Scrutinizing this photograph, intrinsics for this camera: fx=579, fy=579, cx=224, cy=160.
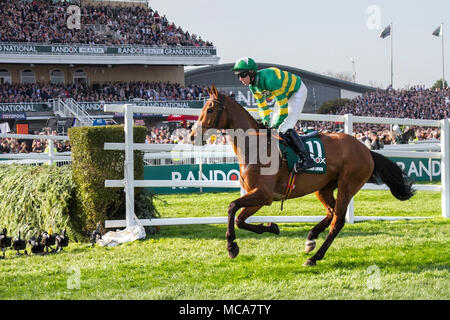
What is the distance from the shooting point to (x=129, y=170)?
26.8 ft

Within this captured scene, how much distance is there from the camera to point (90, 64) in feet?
155

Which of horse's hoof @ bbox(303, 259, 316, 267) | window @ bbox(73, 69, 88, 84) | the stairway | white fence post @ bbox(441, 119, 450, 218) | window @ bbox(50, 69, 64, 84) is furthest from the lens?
window @ bbox(73, 69, 88, 84)

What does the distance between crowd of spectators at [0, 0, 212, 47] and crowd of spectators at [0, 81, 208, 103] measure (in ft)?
12.2

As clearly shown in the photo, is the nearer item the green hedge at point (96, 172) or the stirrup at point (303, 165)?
the stirrup at point (303, 165)

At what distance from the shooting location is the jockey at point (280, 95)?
659cm

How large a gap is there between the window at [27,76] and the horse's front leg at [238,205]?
1724 inches

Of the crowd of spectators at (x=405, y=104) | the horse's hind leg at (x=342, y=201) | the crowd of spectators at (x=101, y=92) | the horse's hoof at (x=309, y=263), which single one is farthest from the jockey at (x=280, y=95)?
the crowd of spectators at (x=405, y=104)

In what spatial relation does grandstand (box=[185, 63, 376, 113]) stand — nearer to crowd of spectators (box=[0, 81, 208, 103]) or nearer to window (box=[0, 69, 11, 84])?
crowd of spectators (box=[0, 81, 208, 103])

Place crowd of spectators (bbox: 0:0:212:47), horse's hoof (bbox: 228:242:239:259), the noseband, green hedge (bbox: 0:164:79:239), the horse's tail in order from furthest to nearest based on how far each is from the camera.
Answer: crowd of spectators (bbox: 0:0:212:47)
green hedge (bbox: 0:164:79:239)
the horse's tail
the noseband
horse's hoof (bbox: 228:242:239:259)

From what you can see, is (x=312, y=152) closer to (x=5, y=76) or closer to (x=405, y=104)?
(x=5, y=76)

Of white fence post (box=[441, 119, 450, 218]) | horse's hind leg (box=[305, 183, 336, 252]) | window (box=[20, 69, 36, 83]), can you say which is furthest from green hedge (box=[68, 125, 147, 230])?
window (box=[20, 69, 36, 83])

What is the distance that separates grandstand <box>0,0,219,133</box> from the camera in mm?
40844

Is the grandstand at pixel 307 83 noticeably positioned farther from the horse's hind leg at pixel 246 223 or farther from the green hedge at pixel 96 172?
the horse's hind leg at pixel 246 223
